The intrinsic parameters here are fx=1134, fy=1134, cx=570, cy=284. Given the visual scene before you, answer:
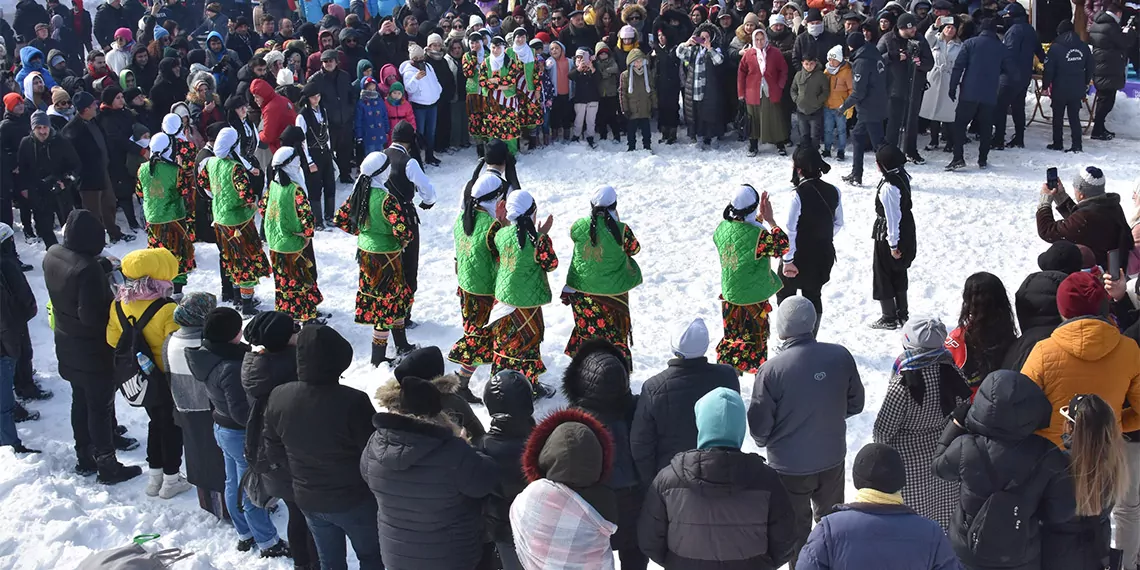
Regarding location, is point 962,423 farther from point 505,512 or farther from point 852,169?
point 852,169

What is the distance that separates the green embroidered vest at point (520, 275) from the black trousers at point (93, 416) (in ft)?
8.82

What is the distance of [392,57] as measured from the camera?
15.2 metres

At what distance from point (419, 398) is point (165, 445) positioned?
9.98 feet

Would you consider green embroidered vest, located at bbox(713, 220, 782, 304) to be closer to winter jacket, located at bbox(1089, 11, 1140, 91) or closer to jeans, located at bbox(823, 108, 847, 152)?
jeans, located at bbox(823, 108, 847, 152)

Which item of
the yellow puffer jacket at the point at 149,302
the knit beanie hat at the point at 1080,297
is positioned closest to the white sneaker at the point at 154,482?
the yellow puffer jacket at the point at 149,302

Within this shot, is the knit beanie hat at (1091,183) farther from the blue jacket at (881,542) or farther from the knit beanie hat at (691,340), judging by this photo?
the blue jacket at (881,542)

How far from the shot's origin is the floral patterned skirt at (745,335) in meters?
8.09

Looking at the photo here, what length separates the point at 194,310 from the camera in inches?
250

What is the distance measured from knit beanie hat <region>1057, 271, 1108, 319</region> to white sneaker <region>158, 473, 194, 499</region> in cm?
532

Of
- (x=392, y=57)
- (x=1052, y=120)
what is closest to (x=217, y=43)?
(x=392, y=57)

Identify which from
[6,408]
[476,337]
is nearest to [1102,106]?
[476,337]

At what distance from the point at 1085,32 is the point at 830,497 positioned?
1201cm

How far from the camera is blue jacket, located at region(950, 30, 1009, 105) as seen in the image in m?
12.7

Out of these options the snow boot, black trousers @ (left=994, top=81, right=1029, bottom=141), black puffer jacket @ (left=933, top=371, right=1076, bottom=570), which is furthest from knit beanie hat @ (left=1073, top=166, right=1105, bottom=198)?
the snow boot
